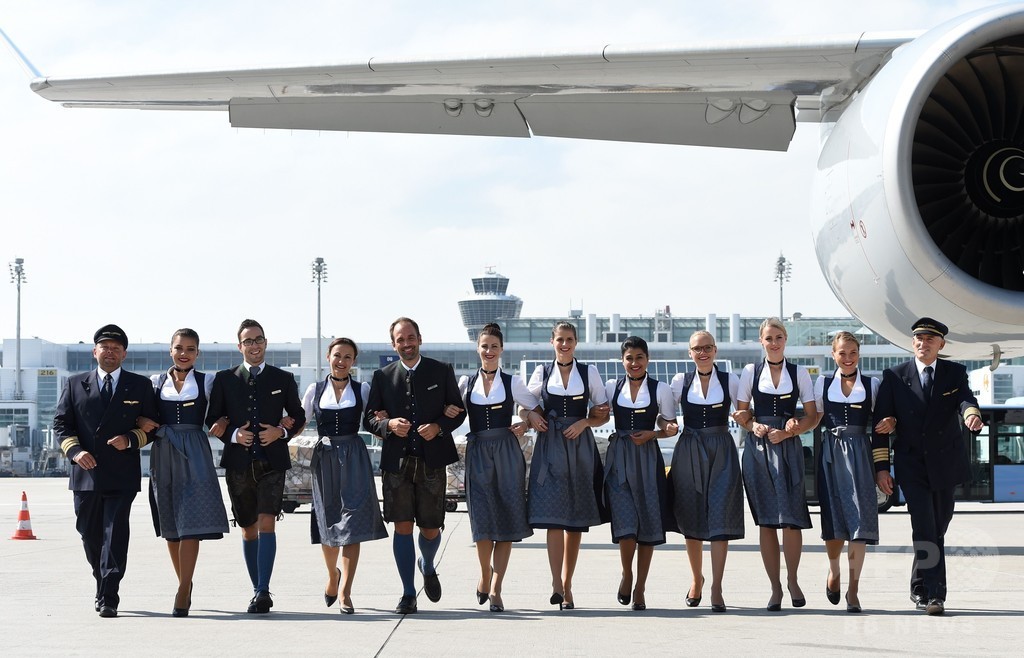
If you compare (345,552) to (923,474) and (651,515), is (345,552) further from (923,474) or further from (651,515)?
(923,474)

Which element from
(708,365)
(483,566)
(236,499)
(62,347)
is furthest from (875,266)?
(62,347)

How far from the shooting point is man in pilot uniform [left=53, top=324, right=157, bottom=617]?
746 cm

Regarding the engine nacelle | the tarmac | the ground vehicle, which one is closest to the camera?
Answer: the tarmac

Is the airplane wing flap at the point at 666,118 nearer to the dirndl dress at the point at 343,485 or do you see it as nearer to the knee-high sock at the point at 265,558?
the dirndl dress at the point at 343,485

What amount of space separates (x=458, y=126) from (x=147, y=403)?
9.71 feet

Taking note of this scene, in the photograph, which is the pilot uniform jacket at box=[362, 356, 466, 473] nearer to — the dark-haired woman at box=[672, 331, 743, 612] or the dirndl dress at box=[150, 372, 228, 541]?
the dirndl dress at box=[150, 372, 228, 541]

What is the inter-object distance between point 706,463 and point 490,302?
118952 millimetres

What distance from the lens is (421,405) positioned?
7719 millimetres

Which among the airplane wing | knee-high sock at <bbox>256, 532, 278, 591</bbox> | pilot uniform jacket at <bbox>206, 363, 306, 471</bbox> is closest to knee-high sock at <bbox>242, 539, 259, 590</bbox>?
knee-high sock at <bbox>256, 532, 278, 591</bbox>

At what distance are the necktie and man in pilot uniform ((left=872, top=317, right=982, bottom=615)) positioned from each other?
4.86 meters

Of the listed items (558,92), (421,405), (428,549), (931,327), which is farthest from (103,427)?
(931,327)

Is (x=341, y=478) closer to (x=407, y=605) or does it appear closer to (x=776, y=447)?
(x=407, y=605)

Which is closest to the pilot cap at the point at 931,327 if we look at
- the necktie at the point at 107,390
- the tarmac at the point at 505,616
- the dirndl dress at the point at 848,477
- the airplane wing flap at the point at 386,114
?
the dirndl dress at the point at 848,477

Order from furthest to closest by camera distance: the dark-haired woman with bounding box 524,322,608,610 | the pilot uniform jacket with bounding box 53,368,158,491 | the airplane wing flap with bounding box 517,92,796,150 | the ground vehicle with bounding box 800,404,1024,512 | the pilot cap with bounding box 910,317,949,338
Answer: the ground vehicle with bounding box 800,404,1024,512 < the airplane wing flap with bounding box 517,92,796,150 < the dark-haired woman with bounding box 524,322,608,610 < the pilot uniform jacket with bounding box 53,368,158,491 < the pilot cap with bounding box 910,317,949,338
